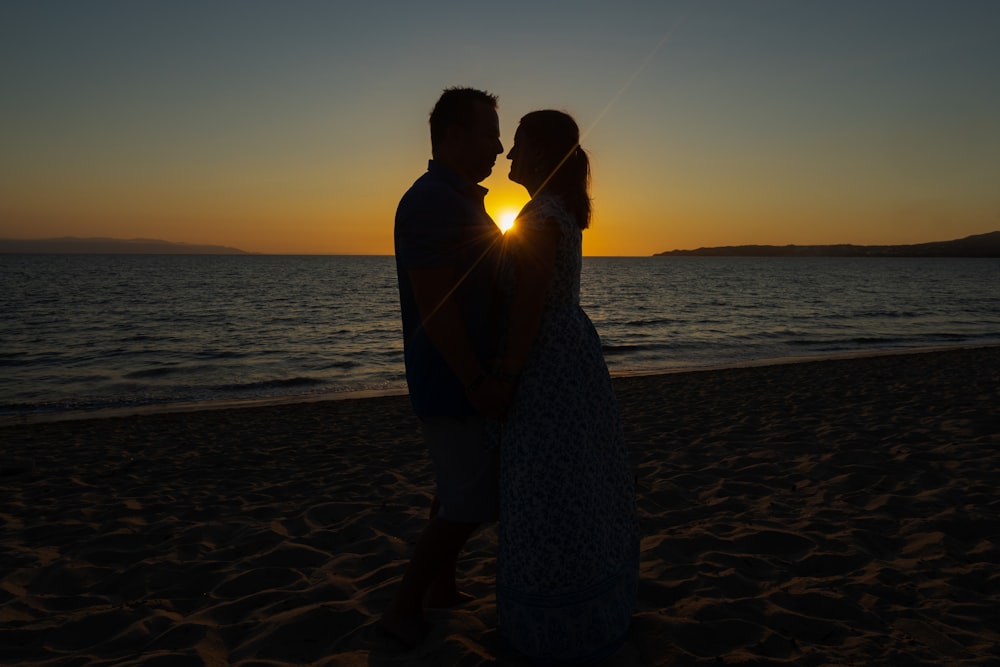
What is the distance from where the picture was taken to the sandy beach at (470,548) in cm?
282

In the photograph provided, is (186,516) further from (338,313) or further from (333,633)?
(338,313)

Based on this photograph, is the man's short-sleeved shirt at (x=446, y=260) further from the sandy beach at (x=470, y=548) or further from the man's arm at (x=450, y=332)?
the sandy beach at (x=470, y=548)

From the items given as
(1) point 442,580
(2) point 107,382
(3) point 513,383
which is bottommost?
(2) point 107,382

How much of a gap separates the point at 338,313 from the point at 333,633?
3227 centimetres

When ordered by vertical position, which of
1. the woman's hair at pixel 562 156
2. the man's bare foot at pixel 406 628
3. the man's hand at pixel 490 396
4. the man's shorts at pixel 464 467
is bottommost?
the man's bare foot at pixel 406 628

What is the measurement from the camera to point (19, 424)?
954 centimetres

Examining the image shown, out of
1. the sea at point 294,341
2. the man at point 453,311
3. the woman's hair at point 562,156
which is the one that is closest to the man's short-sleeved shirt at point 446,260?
the man at point 453,311

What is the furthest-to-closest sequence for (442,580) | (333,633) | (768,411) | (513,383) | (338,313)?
(338,313) → (768,411) → (442,580) → (333,633) → (513,383)

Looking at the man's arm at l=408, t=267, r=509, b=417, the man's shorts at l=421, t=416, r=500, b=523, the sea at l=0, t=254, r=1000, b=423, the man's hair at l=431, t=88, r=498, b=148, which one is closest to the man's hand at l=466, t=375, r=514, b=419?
the man's arm at l=408, t=267, r=509, b=417

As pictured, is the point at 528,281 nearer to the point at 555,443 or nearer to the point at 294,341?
the point at 555,443

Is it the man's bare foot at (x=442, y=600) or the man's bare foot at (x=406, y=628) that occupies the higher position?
the man's bare foot at (x=406, y=628)

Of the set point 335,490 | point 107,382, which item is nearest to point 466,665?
point 335,490

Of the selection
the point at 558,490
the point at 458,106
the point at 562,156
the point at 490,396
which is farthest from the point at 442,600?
the point at 458,106

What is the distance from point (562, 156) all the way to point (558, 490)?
1310mm
